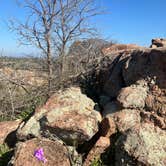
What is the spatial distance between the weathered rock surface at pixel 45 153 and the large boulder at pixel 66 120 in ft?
0.87

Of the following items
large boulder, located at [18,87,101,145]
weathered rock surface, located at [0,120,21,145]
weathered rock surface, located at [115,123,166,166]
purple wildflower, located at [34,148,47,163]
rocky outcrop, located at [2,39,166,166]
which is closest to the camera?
weathered rock surface, located at [115,123,166,166]

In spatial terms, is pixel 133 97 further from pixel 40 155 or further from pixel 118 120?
pixel 40 155

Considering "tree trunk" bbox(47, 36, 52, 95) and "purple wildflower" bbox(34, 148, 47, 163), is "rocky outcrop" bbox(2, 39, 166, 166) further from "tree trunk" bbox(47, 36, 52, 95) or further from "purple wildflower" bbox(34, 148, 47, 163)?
"tree trunk" bbox(47, 36, 52, 95)

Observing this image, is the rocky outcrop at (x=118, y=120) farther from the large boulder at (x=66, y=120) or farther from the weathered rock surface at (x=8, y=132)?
the weathered rock surface at (x=8, y=132)

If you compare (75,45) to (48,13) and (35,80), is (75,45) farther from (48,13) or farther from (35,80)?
(35,80)

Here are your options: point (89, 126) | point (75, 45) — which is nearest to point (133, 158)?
point (89, 126)

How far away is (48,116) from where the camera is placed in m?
6.39

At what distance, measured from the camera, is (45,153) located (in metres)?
5.54

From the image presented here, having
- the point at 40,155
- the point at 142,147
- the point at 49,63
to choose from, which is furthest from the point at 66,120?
the point at 49,63

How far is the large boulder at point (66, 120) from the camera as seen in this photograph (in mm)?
6109

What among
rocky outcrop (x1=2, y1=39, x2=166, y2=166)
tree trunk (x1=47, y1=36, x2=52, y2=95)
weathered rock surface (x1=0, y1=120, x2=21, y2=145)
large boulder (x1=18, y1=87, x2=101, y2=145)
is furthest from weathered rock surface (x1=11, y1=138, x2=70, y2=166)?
tree trunk (x1=47, y1=36, x2=52, y2=95)

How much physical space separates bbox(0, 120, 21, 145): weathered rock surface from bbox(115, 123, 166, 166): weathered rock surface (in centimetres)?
254

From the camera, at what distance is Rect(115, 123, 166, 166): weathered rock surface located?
504cm

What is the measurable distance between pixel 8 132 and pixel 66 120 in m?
1.69
